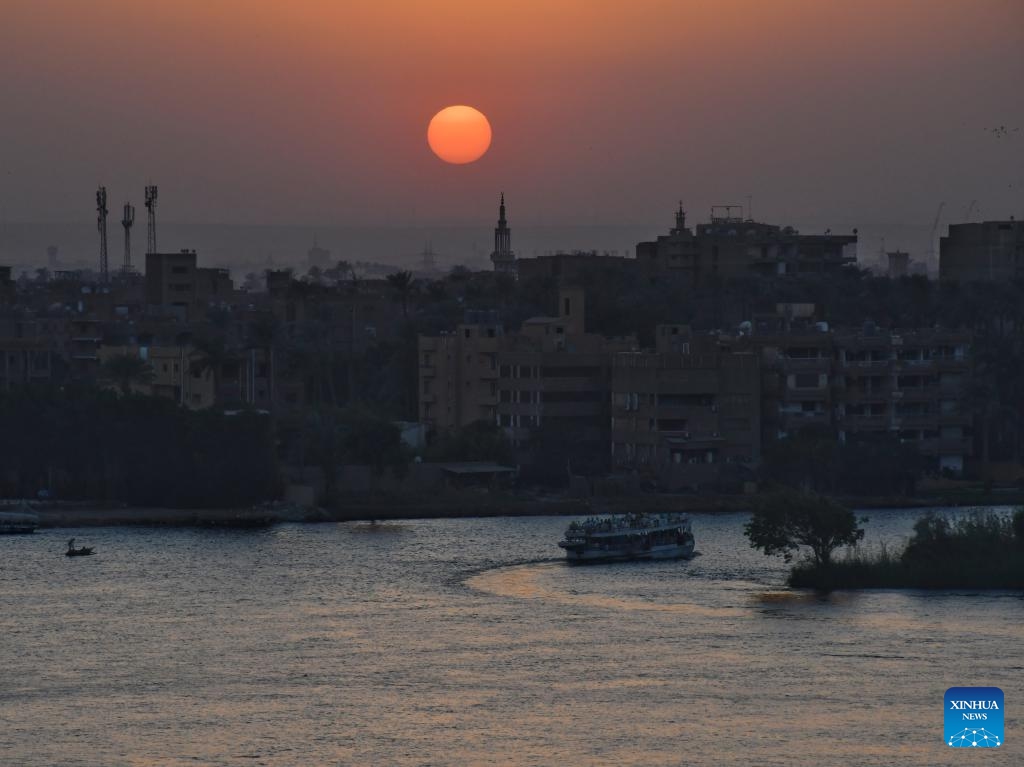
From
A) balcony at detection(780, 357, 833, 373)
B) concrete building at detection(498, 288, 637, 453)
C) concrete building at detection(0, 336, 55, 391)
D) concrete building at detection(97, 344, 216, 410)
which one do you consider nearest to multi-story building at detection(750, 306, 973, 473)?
balcony at detection(780, 357, 833, 373)

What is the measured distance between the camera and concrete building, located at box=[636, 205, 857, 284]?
310 ft

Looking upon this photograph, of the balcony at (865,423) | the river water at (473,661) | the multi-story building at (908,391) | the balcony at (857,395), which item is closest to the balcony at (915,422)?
the multi-story building at (908,391)

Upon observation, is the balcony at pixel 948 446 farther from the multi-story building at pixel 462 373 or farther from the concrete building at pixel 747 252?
the concrete building at pixel 747 252

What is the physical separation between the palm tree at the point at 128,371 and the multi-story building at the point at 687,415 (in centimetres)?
1306

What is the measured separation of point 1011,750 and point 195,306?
217 ft

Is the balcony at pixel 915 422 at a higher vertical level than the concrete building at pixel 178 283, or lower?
lower

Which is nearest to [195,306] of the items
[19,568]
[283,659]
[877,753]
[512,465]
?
[512,465]

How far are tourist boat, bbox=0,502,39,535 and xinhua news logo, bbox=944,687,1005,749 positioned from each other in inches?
976

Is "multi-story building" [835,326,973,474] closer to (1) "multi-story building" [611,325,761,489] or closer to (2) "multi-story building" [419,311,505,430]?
(1) "multi-story building" [611,325,761,489]

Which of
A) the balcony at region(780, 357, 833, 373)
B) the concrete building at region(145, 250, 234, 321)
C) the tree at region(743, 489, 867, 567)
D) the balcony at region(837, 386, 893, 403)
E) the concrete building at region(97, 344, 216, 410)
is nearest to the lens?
the tree at region(743, 489, 867, 567)

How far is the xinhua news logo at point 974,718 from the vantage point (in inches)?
1117

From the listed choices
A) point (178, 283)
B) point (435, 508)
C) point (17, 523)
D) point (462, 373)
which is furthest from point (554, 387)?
point (178, 283)

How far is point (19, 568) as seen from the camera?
44.2 m

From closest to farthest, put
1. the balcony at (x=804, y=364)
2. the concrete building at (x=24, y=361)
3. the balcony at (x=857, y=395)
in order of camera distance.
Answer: the balcony at (x=804, y=364)
the balcony at (x=857, y=395)
the concrete building at (x=24, y=361)
